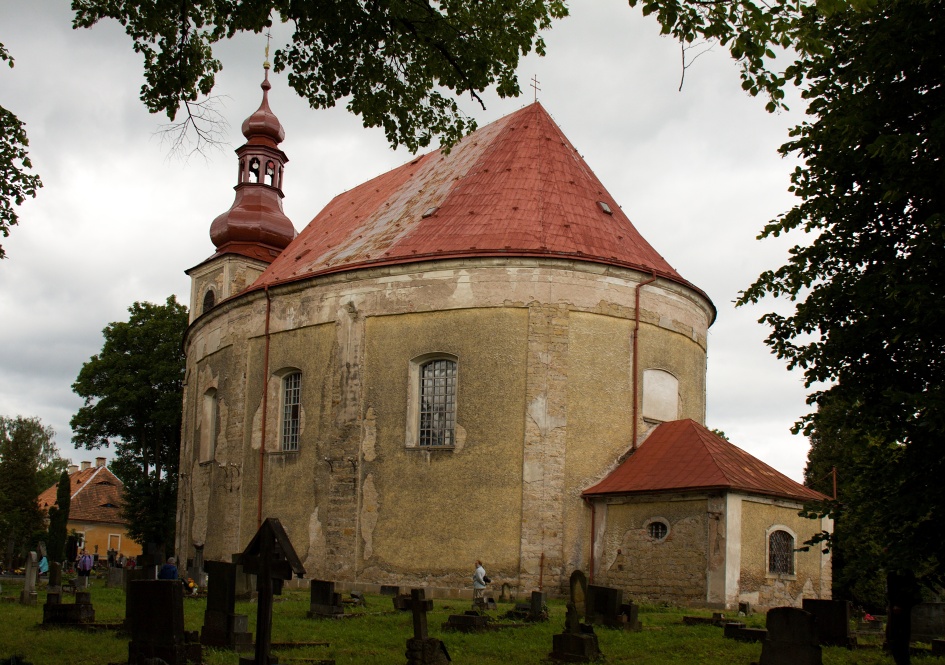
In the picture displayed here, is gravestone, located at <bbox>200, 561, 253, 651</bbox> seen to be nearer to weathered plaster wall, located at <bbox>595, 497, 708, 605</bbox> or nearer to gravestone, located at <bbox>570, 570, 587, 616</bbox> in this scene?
gravestone, located at <bbox>570, 570, 587, 616</bbox>

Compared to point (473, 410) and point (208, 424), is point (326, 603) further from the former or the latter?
point (208, 424)

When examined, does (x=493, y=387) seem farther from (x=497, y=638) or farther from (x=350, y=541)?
(x=497, y=638)

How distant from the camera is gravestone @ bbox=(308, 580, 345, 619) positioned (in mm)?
15102

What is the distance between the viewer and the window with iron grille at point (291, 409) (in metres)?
23.8

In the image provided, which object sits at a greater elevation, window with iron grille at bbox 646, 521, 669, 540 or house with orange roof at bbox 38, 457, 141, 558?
window with iron grille at bbox 646, 521, 669, 540

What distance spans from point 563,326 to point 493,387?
1.97 meters

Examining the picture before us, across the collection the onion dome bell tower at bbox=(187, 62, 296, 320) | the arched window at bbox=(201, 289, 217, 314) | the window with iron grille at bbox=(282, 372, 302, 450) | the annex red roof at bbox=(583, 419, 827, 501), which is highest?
the onion dome bell tower at bbox=(187, 62, 296, 320)

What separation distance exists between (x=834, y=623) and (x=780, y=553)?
277 inches

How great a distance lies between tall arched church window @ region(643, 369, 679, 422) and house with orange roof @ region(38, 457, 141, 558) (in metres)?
35.5

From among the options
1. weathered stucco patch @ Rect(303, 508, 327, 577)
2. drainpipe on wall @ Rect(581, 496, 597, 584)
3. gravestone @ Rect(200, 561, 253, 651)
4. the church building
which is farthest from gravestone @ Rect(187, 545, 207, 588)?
gravestone @ Rect(200, 561, 253, 651)

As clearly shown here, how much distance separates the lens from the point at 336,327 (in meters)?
22.8

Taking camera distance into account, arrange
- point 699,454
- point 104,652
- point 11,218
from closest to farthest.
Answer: point 104,652 → point 11,218 → point 699,454

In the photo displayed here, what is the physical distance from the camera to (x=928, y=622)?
14.9m

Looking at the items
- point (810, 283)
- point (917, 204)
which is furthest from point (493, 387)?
point (917, 204)
